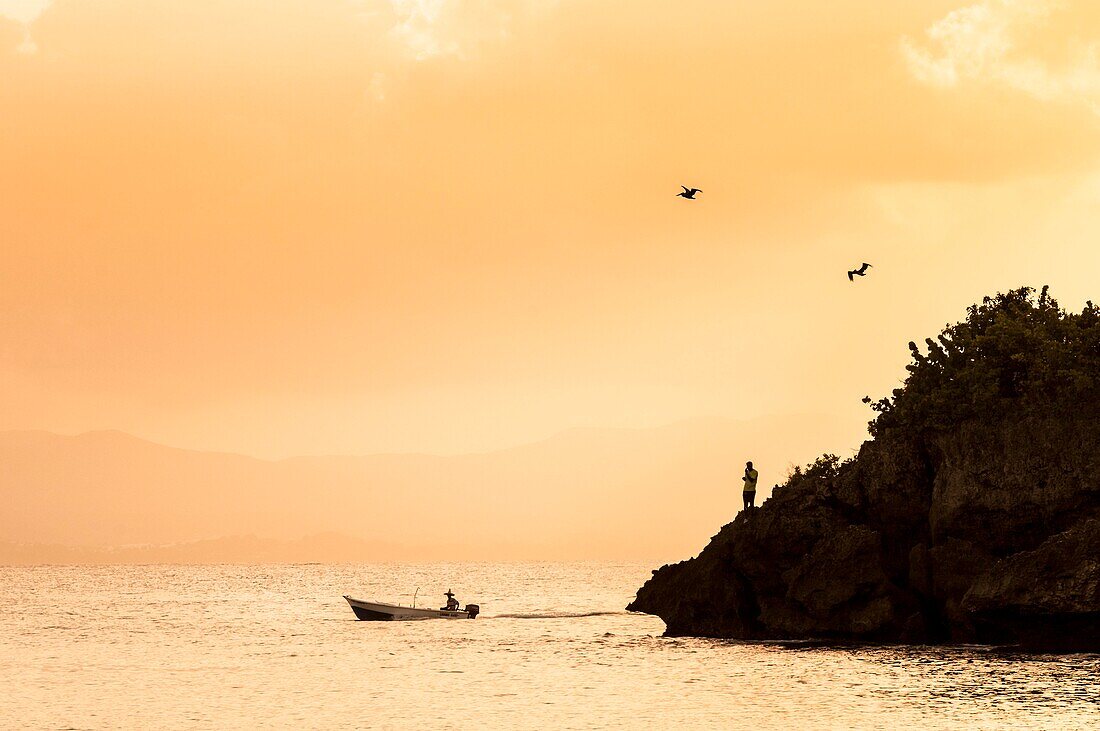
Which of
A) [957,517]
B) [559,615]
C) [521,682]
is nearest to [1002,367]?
[957,517]

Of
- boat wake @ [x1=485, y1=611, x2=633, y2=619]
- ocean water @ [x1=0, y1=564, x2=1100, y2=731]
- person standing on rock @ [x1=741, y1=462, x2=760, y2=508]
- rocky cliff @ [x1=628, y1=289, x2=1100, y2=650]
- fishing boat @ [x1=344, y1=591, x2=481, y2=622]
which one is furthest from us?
boat wake @ [x1=485, y1=611, x2=633, y2=619]

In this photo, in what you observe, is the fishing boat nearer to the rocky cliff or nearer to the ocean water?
the ocean water

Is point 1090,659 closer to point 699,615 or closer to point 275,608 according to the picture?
point 699,615

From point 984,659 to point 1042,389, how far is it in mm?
13017

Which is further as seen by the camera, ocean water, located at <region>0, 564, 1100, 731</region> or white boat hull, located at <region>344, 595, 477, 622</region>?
white boat hull, located at <region>344, 595, 477, 622</region>

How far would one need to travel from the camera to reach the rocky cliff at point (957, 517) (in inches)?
1911

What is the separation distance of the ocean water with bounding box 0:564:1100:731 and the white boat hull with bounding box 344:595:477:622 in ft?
16.5

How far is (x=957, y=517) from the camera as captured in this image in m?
52.3

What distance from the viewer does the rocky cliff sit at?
1911 inches

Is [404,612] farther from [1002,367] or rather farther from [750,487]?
[1002,367]

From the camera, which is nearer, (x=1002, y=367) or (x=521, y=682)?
(x=521, y=682)

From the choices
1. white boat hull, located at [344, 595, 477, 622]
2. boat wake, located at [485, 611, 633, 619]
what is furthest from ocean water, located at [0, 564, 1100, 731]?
boat wake, located at [485, 611, 633, 619]

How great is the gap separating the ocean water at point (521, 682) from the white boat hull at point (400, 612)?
5.02 metres

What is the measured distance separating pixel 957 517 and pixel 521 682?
19.1 m
